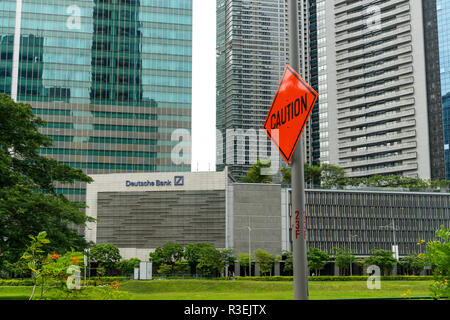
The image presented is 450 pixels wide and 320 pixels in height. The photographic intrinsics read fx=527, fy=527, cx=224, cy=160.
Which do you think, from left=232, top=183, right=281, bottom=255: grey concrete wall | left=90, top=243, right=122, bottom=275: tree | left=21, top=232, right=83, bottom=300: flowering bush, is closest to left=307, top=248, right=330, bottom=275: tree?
left=232, top=183, right=281, bottom=255: grey concrete wall

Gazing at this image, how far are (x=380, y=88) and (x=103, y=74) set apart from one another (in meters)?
85.5

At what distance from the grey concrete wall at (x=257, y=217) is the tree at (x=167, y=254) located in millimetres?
14284

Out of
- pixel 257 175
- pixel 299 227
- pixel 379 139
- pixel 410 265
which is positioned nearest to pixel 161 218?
pixel 257 175

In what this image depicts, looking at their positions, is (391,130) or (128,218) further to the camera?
(391,130)

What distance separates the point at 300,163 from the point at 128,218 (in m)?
106

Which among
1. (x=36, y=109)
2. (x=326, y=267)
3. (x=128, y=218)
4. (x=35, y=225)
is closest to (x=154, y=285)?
(x=35, y=225)

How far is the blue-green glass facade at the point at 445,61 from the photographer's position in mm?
153875

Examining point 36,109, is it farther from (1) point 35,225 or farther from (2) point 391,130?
(1) point 35,225

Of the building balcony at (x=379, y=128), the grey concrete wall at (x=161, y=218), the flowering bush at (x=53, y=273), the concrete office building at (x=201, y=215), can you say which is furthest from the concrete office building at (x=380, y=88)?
the flowering bush at (x=53, y=273)

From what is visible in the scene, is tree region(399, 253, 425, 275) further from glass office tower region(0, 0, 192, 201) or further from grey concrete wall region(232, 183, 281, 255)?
glass office tower region(0, 0, 192, 201)

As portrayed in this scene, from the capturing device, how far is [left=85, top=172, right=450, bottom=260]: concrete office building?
4341 inches

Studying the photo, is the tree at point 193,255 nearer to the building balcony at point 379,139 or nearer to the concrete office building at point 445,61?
the building balcony at point 379,139

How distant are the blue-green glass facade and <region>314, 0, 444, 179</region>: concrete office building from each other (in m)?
1.60
